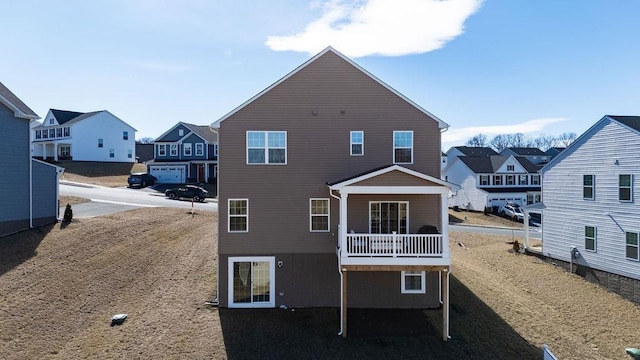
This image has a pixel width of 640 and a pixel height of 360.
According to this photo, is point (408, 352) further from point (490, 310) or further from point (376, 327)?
point (490, 310)

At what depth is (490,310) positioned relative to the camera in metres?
16.5

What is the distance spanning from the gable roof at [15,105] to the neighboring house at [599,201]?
30.3 meters

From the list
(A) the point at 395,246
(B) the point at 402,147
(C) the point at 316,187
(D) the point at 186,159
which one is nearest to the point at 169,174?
(D) the point at 186,159

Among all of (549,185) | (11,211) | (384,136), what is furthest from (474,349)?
(11,211)

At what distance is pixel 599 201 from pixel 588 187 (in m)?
1.04

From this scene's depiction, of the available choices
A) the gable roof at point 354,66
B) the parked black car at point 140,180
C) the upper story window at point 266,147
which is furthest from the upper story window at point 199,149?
the upper story window at point 266,147

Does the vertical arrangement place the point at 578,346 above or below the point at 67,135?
below

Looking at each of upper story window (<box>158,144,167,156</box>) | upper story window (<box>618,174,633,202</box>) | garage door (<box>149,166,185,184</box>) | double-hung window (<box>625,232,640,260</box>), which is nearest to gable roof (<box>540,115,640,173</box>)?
upper story window (<box>618,174,633,202</box>)

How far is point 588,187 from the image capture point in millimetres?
21781

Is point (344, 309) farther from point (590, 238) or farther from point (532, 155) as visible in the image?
point (532, 155)

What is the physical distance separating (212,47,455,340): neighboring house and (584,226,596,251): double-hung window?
35.8ft

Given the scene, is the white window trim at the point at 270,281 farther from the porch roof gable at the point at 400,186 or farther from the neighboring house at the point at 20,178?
the neighboring house at the point at 20,178

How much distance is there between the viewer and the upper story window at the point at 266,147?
16672mm

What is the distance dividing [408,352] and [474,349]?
7.91 feet
